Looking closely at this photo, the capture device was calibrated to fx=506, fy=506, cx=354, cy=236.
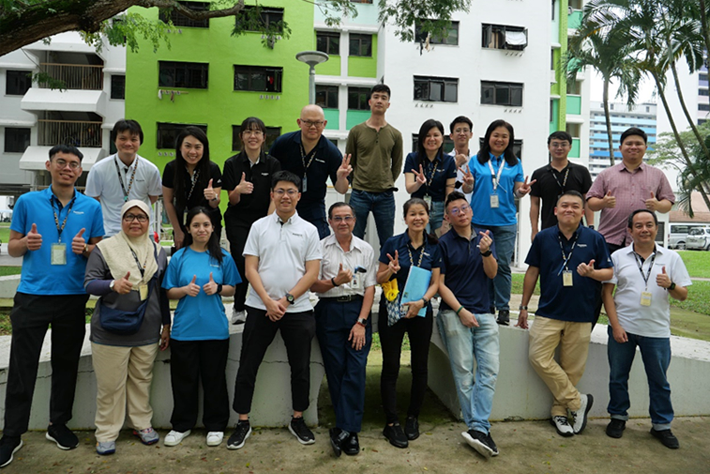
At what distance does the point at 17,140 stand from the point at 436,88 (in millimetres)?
17048

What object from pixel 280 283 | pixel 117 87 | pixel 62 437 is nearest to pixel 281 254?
pixel 280 283

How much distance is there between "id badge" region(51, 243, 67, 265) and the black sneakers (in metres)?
1.33

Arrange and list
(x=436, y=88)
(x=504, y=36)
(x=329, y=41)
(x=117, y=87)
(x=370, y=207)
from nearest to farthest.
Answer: (x=370, y=207), (x=436, y=88), (x=504, y=36), (x=329, y=41), (x=117, y=87)

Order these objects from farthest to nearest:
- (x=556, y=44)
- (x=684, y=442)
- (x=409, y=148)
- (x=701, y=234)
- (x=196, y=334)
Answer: (x=701, y=234), (x=556, y=44), (x=409, y=148), (x=684, y=442), (x=196, y=334)

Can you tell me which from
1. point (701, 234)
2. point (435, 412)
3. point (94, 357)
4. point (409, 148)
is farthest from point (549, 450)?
point (701, 234)

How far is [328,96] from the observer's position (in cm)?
1939

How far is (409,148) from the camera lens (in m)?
18.5

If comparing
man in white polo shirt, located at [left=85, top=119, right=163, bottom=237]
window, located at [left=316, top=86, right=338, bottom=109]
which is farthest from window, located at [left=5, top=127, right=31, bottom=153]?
man in white polo shirt, located at [left=85, top=119, right=163, bottom=237]

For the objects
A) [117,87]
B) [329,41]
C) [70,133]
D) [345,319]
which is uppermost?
[329,41]

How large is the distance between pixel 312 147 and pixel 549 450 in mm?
3329


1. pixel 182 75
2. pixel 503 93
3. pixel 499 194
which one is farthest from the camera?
pixel 503 93

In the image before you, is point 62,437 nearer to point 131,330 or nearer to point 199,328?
point 131,330

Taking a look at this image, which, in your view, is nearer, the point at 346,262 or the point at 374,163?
the point at 346,262

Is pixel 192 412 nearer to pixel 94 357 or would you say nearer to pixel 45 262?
pixel 94 357
